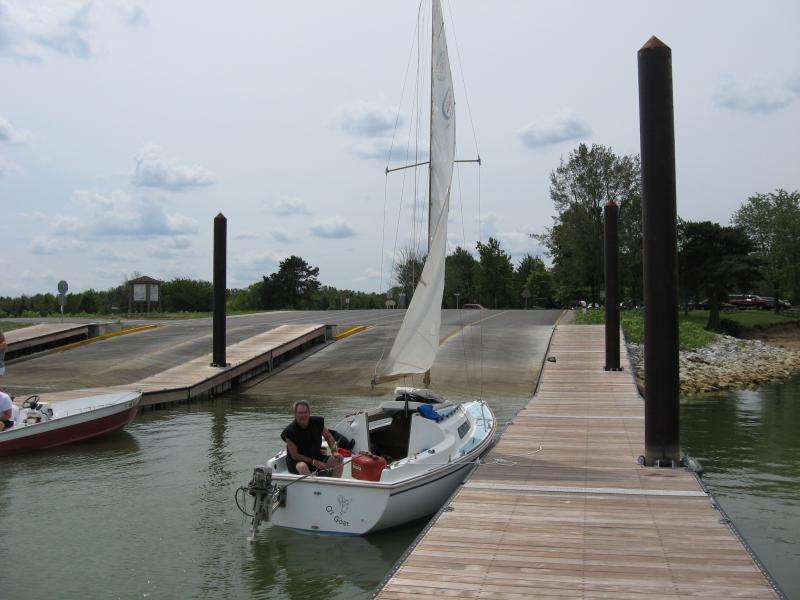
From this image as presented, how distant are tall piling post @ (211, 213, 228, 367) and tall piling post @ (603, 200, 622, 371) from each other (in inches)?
471

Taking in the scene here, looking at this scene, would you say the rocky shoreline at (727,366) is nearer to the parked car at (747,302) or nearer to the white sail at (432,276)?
the white sail at (432,276)

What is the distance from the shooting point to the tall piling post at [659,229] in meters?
11.1

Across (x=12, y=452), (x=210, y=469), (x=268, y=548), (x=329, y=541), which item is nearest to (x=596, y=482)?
(x=329, y=541)

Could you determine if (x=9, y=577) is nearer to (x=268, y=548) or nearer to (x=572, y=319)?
(x=268, y=548)

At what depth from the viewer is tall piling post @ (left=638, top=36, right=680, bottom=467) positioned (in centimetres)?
1109

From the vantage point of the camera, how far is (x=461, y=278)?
9525 cm

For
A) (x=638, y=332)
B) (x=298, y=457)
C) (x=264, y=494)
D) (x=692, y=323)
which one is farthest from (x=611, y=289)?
(x=692, y=323)

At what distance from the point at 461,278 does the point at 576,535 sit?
87294 millimetres

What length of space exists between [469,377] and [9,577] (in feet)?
59.3

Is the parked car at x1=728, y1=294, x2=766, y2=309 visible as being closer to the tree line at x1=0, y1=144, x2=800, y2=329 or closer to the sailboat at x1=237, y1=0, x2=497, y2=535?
the tree line at x1=0, y1=144, x2=800, y2=329

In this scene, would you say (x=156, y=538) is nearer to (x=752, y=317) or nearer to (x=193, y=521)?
(x=193, y=521)

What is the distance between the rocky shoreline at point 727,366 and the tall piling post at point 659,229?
1412 cm

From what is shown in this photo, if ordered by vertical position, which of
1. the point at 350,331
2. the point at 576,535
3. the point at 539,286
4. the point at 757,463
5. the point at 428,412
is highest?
the point at 539,286

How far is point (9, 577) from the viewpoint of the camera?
356 inches
